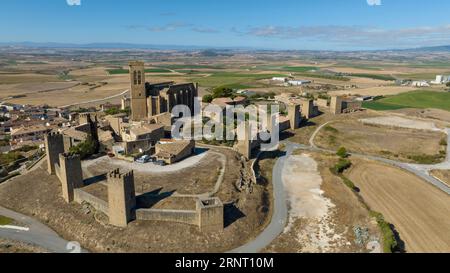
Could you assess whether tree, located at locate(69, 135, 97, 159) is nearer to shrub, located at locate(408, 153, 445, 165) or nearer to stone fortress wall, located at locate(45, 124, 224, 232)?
stone fortress wall, located at locate(45, 124, 224, 232)

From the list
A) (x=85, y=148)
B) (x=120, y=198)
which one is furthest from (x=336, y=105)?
(x=120, y=198)

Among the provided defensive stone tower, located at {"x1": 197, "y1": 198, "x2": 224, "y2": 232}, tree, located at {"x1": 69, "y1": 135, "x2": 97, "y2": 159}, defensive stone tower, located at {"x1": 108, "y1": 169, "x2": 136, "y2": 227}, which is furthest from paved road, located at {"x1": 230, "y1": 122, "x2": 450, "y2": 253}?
tree, located at {"x1": 69, "y1": 135, "x2": 97, "y2": 159}

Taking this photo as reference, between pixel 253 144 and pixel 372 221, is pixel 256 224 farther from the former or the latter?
pixel 253 144

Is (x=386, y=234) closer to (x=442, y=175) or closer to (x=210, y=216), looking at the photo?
(x=210, y=216)
